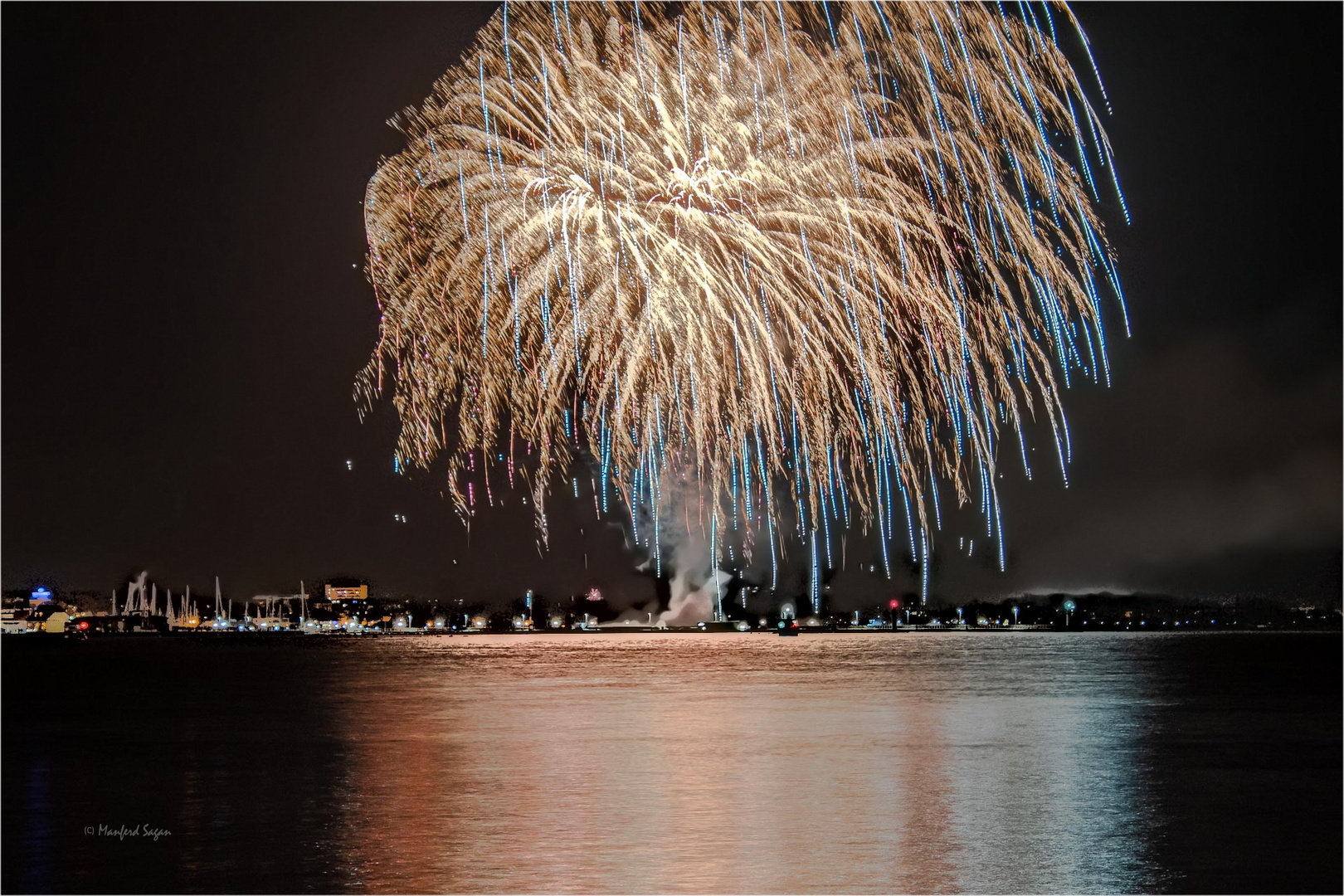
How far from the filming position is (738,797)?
15500mm

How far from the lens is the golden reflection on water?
11.2 m

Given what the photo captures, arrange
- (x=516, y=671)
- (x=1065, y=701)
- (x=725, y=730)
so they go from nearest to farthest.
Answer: (x=725, y=730), (x=1065, y=701), (x=516, y=671)

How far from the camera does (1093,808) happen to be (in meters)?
14.8

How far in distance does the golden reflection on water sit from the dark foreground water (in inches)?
2.3

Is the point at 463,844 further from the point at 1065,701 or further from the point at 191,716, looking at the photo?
the point at 1065,701

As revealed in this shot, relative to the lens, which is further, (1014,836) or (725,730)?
(725,730)

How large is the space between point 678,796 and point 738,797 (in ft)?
2.40

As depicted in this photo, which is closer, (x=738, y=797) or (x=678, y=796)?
(x=738, y=797)

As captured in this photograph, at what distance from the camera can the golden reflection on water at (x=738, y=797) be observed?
36.7 feet

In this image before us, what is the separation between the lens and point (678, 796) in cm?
1574

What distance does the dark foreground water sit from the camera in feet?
37.2

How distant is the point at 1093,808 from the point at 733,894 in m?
6.10

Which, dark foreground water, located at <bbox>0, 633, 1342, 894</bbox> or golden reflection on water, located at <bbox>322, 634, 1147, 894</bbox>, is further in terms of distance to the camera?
dark foreground water, located at <bbox>0, 633, 1342, 894</bbox>

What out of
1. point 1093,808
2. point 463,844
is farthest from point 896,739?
point 463,844
